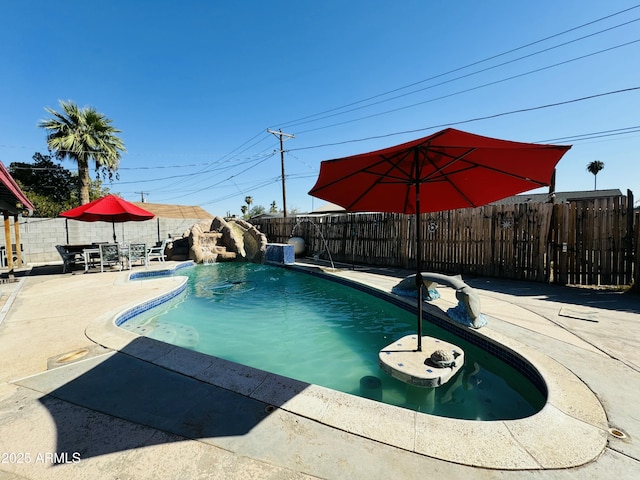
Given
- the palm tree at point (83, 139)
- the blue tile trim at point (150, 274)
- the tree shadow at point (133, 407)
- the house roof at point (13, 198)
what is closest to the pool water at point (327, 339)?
the tree shadow at point (133, 407)

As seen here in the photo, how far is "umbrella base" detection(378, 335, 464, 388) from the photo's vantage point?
98.1 inches

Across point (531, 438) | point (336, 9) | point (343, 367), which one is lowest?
point (343, 367)

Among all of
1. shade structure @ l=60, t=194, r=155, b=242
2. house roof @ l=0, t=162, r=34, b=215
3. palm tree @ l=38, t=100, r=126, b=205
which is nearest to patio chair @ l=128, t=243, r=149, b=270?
shade structure @ l=60, t=194, r=155, b=242

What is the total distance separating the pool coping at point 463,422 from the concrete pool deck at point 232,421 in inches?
0.4

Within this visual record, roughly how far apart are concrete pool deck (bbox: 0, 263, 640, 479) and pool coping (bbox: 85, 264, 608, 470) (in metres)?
0.01

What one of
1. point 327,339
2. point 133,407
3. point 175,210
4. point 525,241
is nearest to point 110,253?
point 327,339

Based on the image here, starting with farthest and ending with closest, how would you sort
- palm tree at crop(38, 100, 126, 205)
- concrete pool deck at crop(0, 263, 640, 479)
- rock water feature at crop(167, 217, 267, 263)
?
palm tree at crop(38, 100, 126, 205)
rock water feature at crop(167, 217, 267, 263)
concrete pool deck at crop(0, 263, 640, 479)

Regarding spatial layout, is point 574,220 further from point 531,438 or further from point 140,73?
point 140,73

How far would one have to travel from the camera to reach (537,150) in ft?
7.64

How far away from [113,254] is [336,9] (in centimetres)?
1110

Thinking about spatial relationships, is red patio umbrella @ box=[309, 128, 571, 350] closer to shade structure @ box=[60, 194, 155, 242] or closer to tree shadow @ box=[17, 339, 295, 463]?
tree shadow @ box=[17, 339, 295, 463]

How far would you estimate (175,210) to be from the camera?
104 feet

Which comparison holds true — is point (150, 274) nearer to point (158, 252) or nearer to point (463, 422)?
point (158, 252)

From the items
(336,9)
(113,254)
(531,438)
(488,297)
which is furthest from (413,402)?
(336,9)
